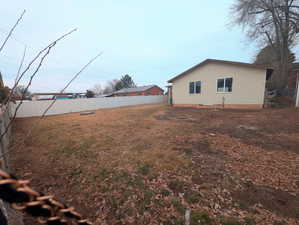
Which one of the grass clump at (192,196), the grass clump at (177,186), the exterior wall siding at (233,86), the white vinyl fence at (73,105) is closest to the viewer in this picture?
the grass clump at (192,196)

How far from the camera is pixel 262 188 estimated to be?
94.9 inches

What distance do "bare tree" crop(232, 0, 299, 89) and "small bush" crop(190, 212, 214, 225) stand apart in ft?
46.4

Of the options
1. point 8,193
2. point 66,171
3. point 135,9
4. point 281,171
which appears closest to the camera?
point 8,193

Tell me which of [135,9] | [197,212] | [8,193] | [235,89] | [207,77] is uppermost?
[135,9]

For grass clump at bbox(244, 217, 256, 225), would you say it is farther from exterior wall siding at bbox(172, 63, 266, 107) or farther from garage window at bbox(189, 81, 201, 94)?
garage window at bbox(189, 81, 201, 94)

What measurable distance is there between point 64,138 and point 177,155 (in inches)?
169

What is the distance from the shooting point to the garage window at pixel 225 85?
32.7 feet

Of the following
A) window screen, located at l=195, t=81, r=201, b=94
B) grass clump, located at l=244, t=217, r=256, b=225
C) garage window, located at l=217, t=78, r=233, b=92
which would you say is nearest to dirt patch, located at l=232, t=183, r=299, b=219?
grass clump, located at l=244, t=217, r=256, b=225

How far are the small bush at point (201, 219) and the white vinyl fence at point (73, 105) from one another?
12.8 metres

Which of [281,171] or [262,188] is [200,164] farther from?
[281,171]

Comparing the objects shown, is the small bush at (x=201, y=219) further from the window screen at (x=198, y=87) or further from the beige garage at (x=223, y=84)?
the window screen at (x=198, y=87)

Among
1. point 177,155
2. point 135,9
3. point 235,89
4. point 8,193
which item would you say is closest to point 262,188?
point 177,155

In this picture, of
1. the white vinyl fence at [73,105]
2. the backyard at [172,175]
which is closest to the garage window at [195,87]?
the backyard at [172,175]

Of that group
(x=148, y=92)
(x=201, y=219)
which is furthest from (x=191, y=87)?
(x=148, y=92)
